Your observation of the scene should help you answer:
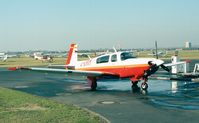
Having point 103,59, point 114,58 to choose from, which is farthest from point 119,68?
point 103,59

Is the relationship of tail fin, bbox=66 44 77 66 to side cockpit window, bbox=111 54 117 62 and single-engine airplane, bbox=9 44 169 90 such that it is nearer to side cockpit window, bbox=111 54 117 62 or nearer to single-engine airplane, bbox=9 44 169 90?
single-engine airplane, bbox=9 44 169 90

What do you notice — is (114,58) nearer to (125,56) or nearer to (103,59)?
(125,56)

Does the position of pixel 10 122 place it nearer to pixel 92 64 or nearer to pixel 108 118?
pixel 108 118

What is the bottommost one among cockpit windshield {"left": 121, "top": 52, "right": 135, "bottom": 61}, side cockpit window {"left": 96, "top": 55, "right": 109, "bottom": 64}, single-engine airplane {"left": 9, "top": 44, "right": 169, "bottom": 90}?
single-engine airplane {"left": 9, "top": 44, "right": 169, "bottom": 90}

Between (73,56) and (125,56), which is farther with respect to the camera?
(73,56)

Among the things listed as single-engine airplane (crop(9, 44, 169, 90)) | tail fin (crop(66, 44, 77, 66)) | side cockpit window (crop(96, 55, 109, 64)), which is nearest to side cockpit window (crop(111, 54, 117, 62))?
single-engine airplane (crop(9, 44, 169, 90))

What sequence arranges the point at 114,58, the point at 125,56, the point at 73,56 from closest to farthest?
the point at 125,56, the point at 114,58, the point at 73,56

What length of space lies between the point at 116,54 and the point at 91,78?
2.60 metres

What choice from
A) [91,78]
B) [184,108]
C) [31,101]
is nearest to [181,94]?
[184,108]

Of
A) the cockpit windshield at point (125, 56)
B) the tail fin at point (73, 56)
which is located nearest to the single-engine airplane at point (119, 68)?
the cockpit windshield at point (125, 56)

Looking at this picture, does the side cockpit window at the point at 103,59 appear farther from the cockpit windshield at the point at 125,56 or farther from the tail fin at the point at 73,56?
the tail fin at the point at 73,56

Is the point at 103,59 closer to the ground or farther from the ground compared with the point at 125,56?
→ closer to the ground

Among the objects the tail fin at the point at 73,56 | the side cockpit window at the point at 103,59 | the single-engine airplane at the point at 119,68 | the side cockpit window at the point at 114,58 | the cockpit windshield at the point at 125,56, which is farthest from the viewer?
the tail fin at the point at 73,56

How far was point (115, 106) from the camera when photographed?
47.8ft
